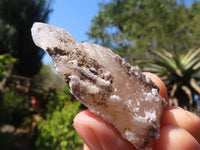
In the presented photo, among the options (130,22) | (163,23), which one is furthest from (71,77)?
(130,22)

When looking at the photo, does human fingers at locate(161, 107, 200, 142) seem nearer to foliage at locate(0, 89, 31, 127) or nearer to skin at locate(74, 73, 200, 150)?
skin at locate(74, 73, 200, 150)

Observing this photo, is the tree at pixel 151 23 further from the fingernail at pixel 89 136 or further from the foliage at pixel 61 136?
the fingernail at pixel 89 136

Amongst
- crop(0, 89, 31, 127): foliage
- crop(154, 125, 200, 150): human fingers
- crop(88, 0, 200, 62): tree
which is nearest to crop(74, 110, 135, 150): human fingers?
crop(154, 125, 200, 150): human fingers

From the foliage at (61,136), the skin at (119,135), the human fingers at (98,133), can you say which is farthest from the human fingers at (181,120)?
the foliage at (61,136)

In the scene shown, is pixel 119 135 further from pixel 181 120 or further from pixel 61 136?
pixel 61 136

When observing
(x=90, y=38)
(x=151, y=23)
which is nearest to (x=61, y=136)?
(x=90, y=38)
